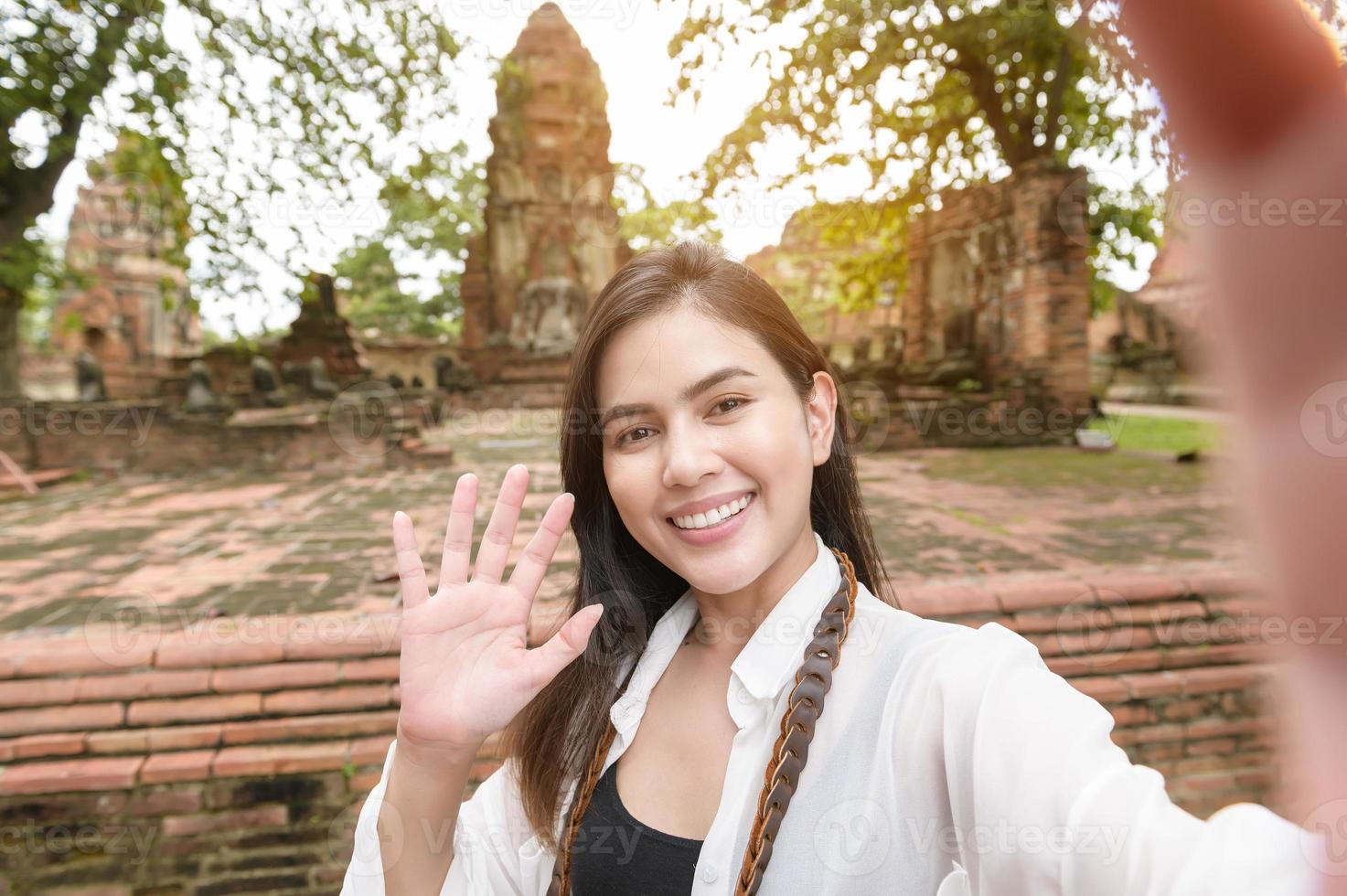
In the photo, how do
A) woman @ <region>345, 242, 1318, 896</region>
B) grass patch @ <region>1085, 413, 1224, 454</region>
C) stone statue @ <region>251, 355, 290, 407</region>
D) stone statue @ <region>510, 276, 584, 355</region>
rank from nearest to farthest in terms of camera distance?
woman @ <region>345, 242, 1318, 896</region> < grass patch @ <region>1085, 413, 1224, 454</region> < stone statue @ <region>251, 355, 290, 407</region> < stone statue @ <region>510, 276, 584, 355</region>

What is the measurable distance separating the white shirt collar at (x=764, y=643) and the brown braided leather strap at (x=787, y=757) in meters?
0.03

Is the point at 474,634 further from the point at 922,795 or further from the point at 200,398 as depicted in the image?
the point at 200,398

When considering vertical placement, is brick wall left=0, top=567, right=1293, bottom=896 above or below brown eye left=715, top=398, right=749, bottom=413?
below

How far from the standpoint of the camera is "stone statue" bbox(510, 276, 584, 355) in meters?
21.3

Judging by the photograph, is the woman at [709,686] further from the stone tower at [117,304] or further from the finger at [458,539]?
the stone tower at [117,304]

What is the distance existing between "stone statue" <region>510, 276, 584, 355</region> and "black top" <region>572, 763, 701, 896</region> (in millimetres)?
20313

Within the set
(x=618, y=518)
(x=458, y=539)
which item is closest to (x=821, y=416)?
(x=618, y=518)

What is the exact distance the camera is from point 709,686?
4.78 ft

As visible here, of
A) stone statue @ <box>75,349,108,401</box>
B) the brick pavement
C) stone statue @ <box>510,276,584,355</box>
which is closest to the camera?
A: the brick pavement

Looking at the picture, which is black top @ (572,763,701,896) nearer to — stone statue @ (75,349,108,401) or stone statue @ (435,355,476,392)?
stone statue @ (75,349,108,401)

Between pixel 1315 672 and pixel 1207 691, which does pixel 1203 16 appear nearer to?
pixel 1315 672

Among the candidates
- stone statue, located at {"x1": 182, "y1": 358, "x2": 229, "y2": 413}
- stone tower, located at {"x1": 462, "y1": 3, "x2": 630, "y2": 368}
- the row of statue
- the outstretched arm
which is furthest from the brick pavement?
stone tower, located at {"x1": 462, "y1": 3, "x2": 630, "y2": 368}

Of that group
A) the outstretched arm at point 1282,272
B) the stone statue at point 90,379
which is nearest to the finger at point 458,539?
the outstretched arm at point 1282,272

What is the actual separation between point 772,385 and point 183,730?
118 inches
